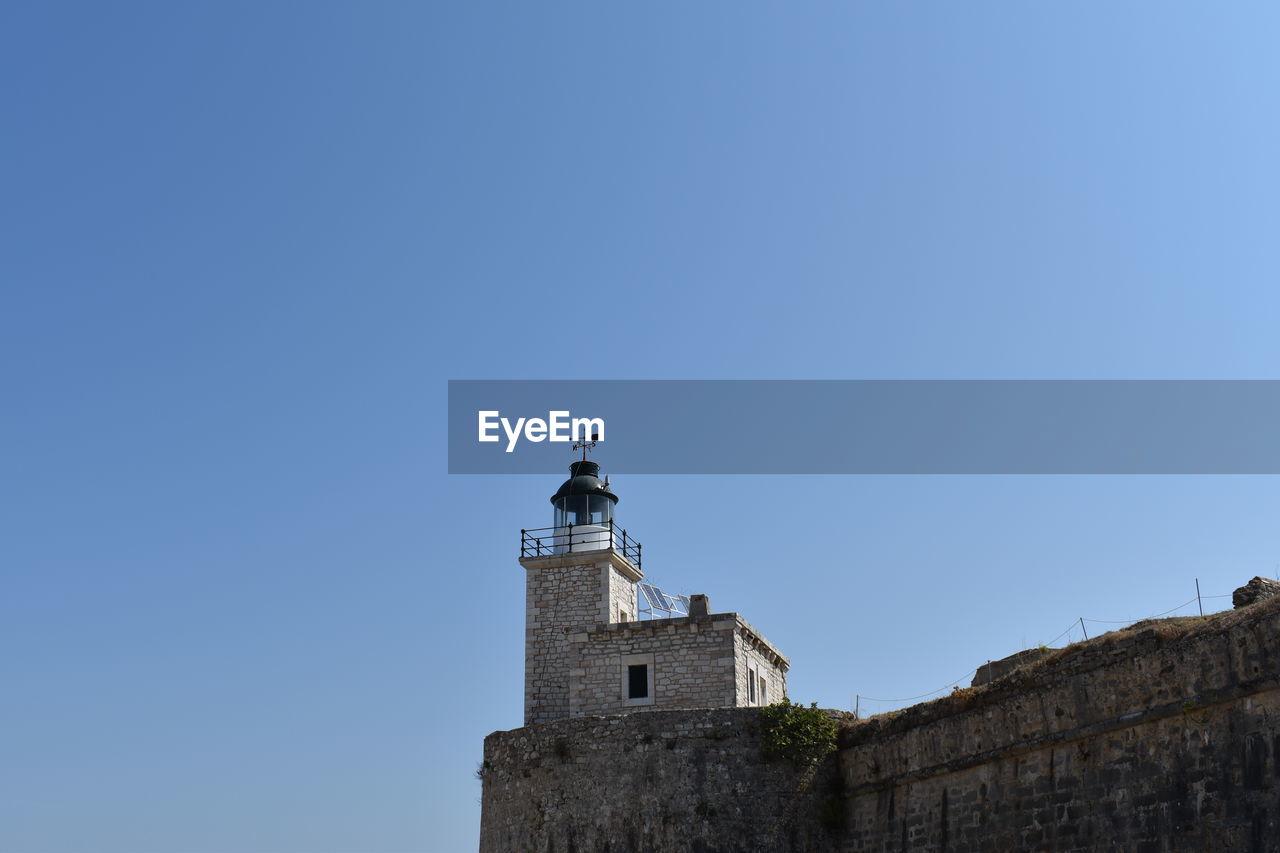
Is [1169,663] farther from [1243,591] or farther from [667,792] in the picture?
[667,792]

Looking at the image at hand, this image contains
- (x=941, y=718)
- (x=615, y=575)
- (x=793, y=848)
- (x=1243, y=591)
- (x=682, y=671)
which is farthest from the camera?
(x=615, y=575)

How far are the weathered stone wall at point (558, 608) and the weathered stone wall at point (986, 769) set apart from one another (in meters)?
3.53

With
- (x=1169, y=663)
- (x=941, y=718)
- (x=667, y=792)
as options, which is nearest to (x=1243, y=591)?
(x=1169, y=663)

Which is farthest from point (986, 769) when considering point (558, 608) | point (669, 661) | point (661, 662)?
point (558, 608)

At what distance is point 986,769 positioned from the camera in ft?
55.2

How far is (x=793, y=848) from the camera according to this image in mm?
19609

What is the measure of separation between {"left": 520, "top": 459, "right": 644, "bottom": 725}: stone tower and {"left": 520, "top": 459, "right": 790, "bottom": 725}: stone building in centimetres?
2

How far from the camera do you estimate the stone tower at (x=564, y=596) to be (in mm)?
25609

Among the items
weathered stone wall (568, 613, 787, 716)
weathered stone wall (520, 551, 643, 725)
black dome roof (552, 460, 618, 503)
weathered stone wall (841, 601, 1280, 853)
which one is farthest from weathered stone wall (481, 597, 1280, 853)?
black dome roof (552, 460, 618, 503)

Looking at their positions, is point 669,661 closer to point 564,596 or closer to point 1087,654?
point 564,596

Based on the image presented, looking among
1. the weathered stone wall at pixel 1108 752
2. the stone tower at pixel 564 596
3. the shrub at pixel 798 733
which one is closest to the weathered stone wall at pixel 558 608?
the stone tower at pixel 564 596

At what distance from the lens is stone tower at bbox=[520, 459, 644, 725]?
25.6 meters

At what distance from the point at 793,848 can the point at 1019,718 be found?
16.7ft

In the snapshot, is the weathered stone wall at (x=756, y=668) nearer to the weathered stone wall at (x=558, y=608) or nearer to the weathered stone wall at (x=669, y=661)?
the weathered stone wall at (x=669, y=661)
